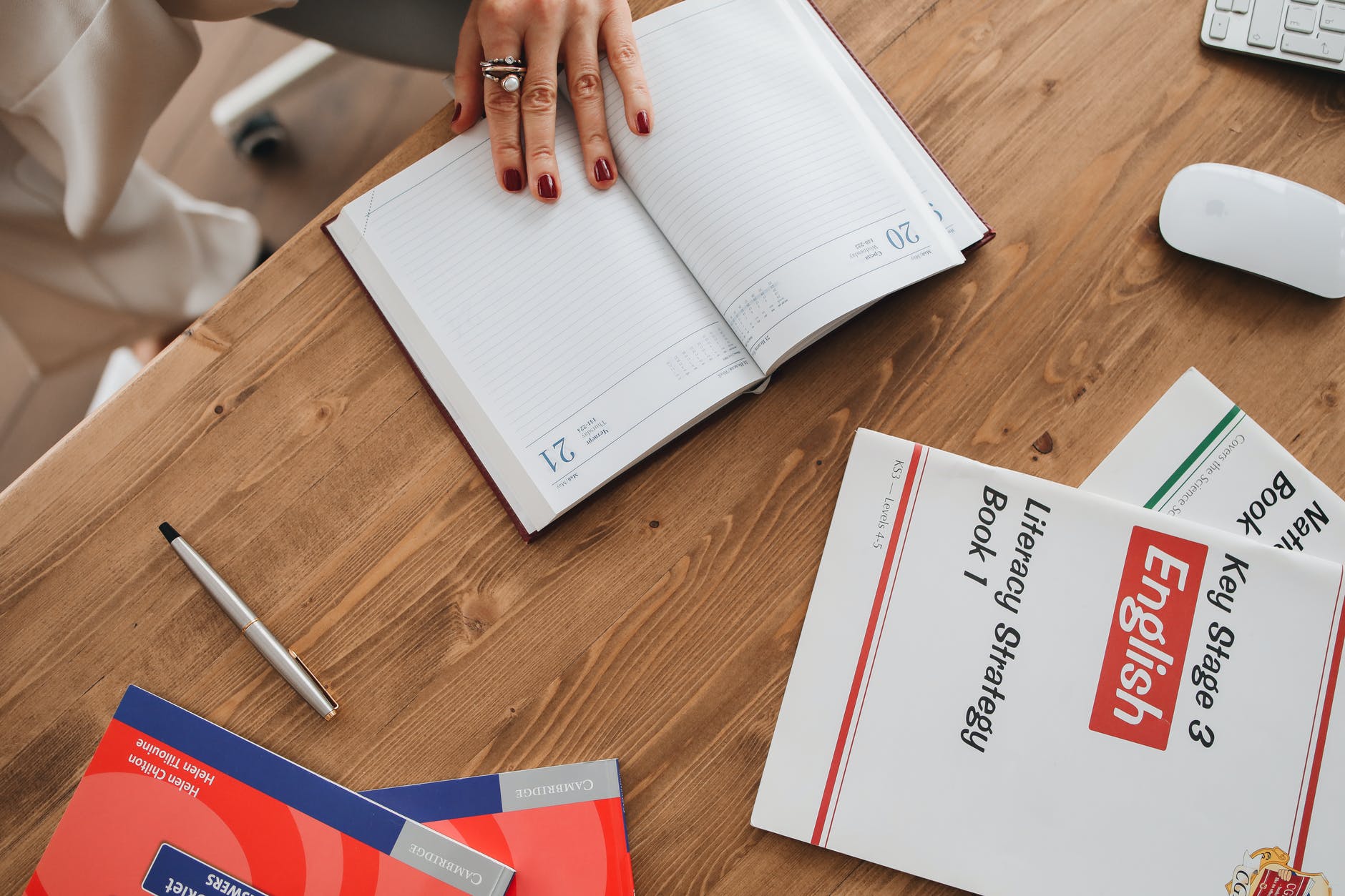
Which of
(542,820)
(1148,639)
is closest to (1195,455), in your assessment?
(1148,639)

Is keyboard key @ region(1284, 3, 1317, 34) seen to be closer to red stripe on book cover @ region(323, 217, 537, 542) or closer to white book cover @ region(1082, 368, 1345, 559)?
white book cover @ region(1082, 368, 1345, 559)

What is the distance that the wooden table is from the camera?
563mm

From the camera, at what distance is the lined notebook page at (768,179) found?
0.56 meters

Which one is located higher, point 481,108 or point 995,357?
point 481,108

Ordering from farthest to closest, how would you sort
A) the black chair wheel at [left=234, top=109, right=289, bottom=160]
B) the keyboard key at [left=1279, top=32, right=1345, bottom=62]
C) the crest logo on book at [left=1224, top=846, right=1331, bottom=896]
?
the black chair wheel at [left=234, top=109, right=289, bottom=160], the keyboard key at [left=1279, top=32, right=1345, bottom=62], the crest logo on book at [left=1224, top=846, right=1331, bottom=896]

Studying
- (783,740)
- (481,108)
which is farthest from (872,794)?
(481,108)

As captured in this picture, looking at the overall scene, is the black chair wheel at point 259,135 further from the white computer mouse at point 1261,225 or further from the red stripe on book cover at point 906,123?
the white computer mouse at point 1261,225

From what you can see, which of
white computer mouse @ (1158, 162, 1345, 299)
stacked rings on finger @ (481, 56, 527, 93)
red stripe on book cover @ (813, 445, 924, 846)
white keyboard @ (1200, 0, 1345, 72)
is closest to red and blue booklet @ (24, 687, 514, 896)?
red stripe on book cover @ (813, 445, 924, 846)

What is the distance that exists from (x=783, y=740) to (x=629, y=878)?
134mm

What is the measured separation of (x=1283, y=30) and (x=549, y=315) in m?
0.60

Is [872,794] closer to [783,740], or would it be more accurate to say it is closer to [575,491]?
[783,740]

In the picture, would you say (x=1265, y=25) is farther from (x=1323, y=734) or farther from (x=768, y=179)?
(x=1323, y=734)

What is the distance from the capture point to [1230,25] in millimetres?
644

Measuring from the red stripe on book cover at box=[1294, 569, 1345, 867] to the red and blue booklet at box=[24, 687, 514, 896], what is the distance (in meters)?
0.51
